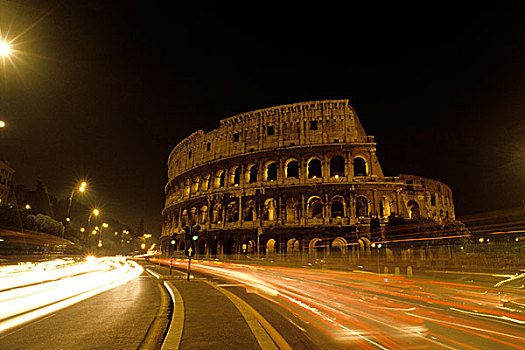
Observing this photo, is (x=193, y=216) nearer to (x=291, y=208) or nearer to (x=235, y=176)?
(x=235, y=176)

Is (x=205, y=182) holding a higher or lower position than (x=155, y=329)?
higher

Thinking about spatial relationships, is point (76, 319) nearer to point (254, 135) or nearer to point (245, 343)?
point (245, 343)

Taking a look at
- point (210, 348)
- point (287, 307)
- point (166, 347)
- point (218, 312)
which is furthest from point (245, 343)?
point (287, 307)

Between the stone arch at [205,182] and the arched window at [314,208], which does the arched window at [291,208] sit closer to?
the arched window at [314,208]

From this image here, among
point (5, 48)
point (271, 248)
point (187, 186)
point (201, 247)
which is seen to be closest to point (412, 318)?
point (5, 48)

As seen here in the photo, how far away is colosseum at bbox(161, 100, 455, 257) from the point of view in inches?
1178


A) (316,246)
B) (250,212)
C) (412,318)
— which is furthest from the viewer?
(250,212)

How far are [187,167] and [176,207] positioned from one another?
5.72 meters

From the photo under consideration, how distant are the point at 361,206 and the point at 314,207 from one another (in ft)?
17.7

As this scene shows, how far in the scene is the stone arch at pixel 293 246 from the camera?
3009cm

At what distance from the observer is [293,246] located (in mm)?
32094

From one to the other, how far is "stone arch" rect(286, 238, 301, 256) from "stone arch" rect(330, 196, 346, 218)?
4.44 m

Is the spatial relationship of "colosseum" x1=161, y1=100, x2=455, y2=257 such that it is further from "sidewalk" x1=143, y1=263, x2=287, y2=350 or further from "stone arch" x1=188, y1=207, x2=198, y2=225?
"sidewalk" x1=143, y1=263, x2=287, y2=350

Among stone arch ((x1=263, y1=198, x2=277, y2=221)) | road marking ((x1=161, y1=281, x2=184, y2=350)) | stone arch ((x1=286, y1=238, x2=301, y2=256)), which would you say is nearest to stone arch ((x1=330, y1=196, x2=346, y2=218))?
stone arch ((x1=286, y1=238, x2=301, y2=256))
